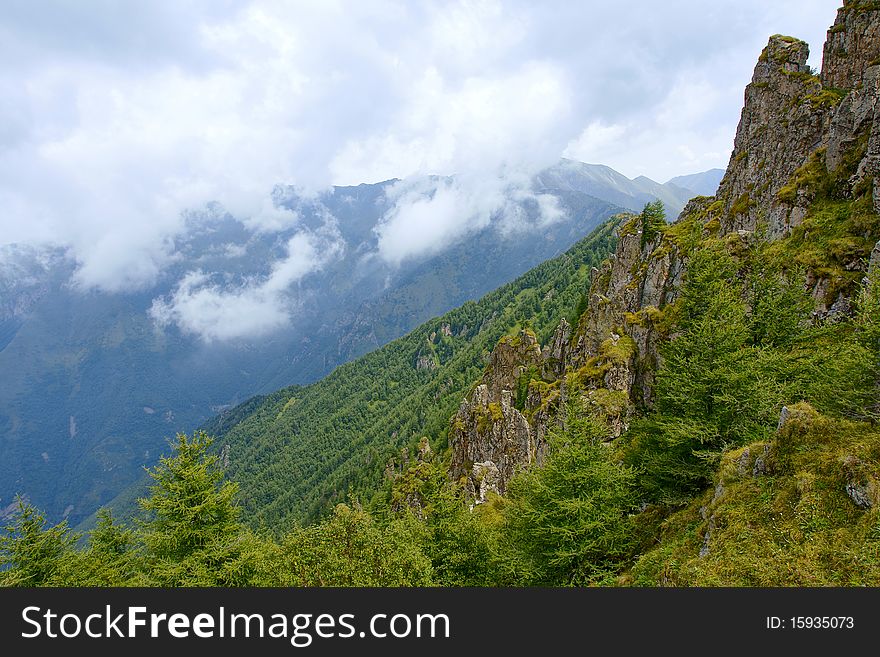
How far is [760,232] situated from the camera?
49.2 meters

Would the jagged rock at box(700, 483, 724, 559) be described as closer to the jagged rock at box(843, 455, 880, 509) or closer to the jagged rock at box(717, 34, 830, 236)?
the jagged rock at box(843, 455, 880, 509)

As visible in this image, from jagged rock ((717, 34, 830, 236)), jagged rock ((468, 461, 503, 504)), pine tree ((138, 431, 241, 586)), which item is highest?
jagged rock ((717, 34, 830, 236))

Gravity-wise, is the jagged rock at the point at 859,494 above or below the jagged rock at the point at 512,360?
below

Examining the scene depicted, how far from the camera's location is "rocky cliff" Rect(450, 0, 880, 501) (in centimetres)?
Result: 4118

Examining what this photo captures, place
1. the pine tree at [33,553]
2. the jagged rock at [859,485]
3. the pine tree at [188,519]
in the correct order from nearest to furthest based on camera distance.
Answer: the jagged rock at [859,485]
the pine tree at [188,519]
the pine tree at [33,553]

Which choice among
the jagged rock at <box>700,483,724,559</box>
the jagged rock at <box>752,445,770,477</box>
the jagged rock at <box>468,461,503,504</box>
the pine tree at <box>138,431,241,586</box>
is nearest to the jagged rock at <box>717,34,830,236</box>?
the jagged rock at <box>752,445,770,477</box>

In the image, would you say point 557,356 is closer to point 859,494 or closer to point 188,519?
point 188,519

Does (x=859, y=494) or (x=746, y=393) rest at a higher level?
(x=746, y=393)

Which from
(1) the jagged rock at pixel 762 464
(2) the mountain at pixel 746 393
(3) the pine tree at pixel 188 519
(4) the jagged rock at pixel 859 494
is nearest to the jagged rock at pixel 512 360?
(2) the mountain at pixel 746 393

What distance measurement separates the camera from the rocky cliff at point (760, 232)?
41.2 metres

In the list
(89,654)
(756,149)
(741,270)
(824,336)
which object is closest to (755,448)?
(824,336)

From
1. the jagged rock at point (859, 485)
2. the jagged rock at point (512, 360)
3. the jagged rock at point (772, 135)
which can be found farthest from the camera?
the jagged rock at point (512, 360)

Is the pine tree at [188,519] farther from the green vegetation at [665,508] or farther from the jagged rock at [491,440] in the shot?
the jagged rock at [491,440]

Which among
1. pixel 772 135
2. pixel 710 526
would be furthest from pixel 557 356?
pixel 710 526
